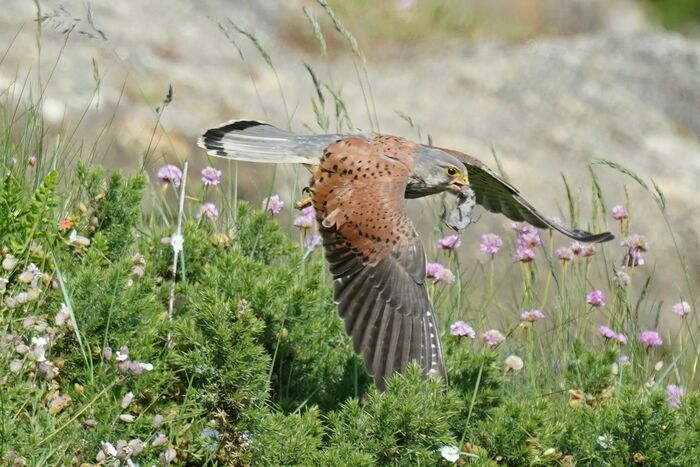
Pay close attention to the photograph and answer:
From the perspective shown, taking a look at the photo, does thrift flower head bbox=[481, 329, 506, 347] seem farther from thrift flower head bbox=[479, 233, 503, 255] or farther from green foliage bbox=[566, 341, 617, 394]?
thrift flower head bbox=[479, 233, 503, 255]

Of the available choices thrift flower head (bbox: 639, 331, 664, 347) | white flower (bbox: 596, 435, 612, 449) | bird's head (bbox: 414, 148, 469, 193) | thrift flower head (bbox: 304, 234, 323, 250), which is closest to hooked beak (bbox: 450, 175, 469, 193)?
bird's head (bbox: 414, 148, 469, 193)

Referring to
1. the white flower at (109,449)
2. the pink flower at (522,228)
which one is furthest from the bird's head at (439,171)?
the white flower at (109,449)

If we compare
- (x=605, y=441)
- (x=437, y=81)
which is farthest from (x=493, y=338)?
(x=437, y=81)

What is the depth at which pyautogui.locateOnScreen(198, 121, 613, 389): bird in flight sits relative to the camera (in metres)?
4.29

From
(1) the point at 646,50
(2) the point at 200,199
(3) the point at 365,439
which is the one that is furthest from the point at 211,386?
(1) the point at 646,50

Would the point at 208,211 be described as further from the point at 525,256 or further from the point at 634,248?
the point at 634,248

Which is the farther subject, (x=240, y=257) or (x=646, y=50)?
(x=646, y=50)

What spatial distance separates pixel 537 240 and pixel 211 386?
1.65m

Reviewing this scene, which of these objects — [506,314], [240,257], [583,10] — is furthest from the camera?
[583,10]

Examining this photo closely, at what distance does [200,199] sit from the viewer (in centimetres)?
528

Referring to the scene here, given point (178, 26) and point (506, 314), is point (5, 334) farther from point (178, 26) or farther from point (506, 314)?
point (178, 26)

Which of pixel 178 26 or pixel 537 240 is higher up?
pixel 537 240

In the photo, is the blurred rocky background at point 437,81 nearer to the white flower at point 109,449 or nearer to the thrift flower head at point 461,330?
the thrift flower head at point 461,330

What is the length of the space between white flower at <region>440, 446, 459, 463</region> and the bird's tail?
5.90ft
